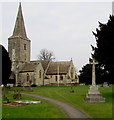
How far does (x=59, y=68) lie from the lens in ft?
218

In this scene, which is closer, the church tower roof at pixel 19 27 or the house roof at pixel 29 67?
the house roof at pixel 29 67

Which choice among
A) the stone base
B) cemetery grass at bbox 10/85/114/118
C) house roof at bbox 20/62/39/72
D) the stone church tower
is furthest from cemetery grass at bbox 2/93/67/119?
the stone church tower

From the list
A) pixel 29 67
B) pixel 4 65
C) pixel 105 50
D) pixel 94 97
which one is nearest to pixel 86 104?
pixel 94 97

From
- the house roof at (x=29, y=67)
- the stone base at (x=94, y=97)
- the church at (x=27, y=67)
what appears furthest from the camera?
the church at (x=27, y=67)

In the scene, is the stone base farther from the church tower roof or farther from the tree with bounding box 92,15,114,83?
the church tower roof

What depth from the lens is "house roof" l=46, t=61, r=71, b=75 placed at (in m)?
65.5

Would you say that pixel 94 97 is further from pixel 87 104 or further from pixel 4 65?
pixel 4 65

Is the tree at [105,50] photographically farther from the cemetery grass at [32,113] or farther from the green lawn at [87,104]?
the cemetery grass at [32,113]

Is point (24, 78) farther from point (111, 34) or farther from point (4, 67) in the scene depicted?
point (111, 34)

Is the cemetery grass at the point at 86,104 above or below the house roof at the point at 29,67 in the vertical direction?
below

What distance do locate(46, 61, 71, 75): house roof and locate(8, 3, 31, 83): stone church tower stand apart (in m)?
8.23

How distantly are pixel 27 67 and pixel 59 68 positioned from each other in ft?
34.1

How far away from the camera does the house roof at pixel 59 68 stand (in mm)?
65463

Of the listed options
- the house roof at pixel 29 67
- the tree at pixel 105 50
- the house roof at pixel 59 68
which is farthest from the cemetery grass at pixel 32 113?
the house roof at pixel 59 68
